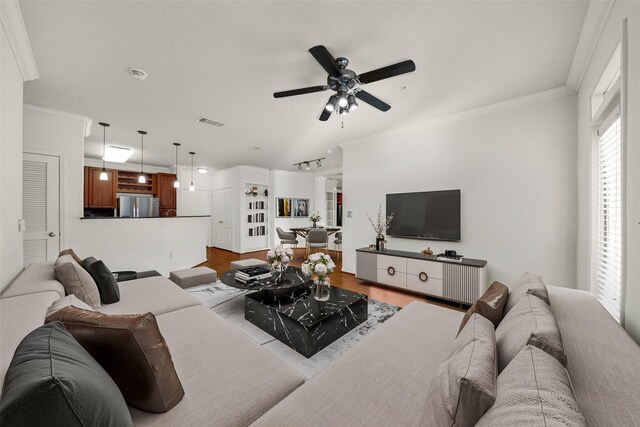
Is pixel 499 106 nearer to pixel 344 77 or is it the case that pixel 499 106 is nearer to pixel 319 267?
pixel 344 77

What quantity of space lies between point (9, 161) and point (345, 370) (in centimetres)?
299

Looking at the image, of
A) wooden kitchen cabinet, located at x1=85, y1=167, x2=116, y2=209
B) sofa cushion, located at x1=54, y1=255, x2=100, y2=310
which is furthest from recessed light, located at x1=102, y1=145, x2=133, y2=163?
sofa cushion, located at x1=54, y1=255, x2=100, y2=310

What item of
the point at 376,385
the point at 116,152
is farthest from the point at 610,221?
the point at 116,152

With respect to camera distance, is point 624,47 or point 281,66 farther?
point 281,66

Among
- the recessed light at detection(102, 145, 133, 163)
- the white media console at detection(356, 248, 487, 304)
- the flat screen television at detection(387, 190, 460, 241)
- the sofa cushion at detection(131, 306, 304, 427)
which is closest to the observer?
the sofa cushion at detection(131, 306, 304, 427)

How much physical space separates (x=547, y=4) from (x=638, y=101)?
1003 mm

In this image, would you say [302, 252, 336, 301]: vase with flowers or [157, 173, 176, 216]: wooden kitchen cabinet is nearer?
[302, 252, 336, 301]: vase with flowers

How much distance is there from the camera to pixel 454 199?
12.2ft

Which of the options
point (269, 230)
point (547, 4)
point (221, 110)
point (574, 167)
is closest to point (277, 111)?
point (221, 110)

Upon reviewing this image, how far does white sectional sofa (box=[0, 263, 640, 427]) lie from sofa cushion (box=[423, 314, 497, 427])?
14 cm

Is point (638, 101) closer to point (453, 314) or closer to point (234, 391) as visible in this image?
point (453, 314)

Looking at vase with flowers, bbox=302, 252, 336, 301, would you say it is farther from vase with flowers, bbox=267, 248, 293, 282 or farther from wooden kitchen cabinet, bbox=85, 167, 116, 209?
wooden kitchen cabinet, bbox=85, 167, 116, 209

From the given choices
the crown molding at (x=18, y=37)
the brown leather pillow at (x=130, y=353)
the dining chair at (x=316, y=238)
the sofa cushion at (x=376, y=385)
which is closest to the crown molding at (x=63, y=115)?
the crown molding at (x=18, y=37)

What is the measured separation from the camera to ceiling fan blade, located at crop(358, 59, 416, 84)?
78.8 inches
